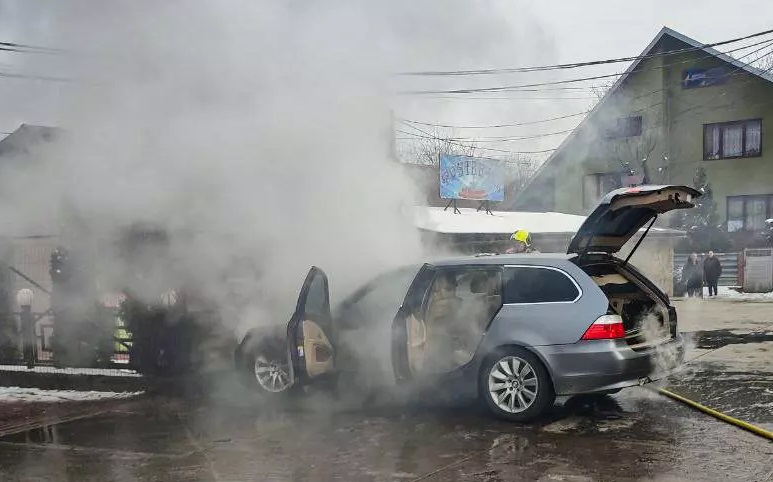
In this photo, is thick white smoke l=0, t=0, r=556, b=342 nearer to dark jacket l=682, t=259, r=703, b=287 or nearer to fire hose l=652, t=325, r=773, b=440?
fire hose l=652, t=325, r=773, b=440

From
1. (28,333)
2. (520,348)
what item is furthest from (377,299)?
(28,333)

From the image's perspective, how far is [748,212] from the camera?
2608 centimetres

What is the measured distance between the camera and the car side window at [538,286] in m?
6.01

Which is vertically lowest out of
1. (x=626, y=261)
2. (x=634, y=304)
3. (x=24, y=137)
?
(x=634, y=304)

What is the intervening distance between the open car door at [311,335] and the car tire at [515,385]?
1615 millimetres

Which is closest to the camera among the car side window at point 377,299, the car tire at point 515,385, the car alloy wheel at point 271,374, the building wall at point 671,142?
the car tire at point 515,385

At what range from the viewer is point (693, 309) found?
16953 millimetres

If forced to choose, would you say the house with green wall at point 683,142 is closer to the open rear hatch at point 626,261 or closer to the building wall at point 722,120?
the building wall at point 722,120

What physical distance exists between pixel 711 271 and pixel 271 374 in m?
17.1

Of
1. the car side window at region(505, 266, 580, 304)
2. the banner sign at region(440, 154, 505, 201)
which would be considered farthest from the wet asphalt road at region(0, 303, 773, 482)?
the banner sign at region(440, 154, 505, 201)

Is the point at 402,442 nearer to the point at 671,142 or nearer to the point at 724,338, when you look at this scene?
the point at 724,338

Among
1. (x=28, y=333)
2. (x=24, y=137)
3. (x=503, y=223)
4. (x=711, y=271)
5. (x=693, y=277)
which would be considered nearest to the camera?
(x=24, y=137)

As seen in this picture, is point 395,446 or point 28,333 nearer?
point 395,446

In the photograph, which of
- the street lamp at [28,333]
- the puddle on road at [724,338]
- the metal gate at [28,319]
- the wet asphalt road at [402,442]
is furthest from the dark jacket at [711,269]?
the street lamp at [28,333]
